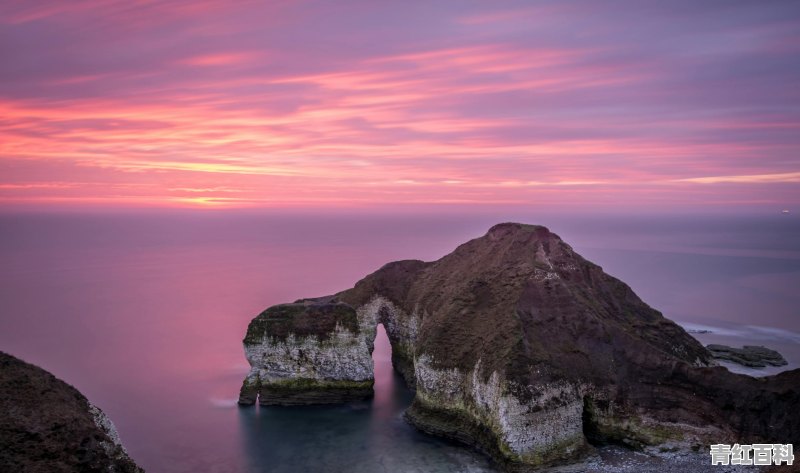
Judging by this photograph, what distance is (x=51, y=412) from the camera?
63.0 feet

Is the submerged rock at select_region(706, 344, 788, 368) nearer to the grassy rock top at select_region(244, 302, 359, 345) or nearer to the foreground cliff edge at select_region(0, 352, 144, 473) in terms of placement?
the grassy rock top at select_region(244, 302, 359, 345)

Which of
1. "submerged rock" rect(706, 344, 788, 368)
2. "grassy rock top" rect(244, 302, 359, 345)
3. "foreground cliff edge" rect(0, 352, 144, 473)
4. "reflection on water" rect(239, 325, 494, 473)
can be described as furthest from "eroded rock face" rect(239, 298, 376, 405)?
"submerged rock" rect(706, 344, 788, 368)

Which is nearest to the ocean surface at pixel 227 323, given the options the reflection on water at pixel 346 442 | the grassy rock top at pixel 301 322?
the reflection on water at pixel 346 442

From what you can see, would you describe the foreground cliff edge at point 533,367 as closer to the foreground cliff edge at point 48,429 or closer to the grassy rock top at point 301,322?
the grassy rock top at point 301,322

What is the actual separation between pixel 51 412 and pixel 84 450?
70.7 inches

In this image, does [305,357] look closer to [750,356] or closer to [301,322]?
[301,322]

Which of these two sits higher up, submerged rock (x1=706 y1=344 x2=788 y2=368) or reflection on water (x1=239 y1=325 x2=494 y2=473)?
submerged rock (x1=706 y1=344 x2=788 y2=368)

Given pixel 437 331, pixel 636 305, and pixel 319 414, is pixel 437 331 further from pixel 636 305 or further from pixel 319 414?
pixel 636 305

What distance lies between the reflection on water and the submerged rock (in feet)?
93.6

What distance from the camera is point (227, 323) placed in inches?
2672

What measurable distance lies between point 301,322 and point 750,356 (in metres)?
37.8

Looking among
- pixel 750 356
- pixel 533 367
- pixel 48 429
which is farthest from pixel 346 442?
pixel 750 356

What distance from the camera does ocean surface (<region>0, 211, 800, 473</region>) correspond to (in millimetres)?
33438

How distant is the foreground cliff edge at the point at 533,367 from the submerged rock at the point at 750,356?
1535 centimetres
